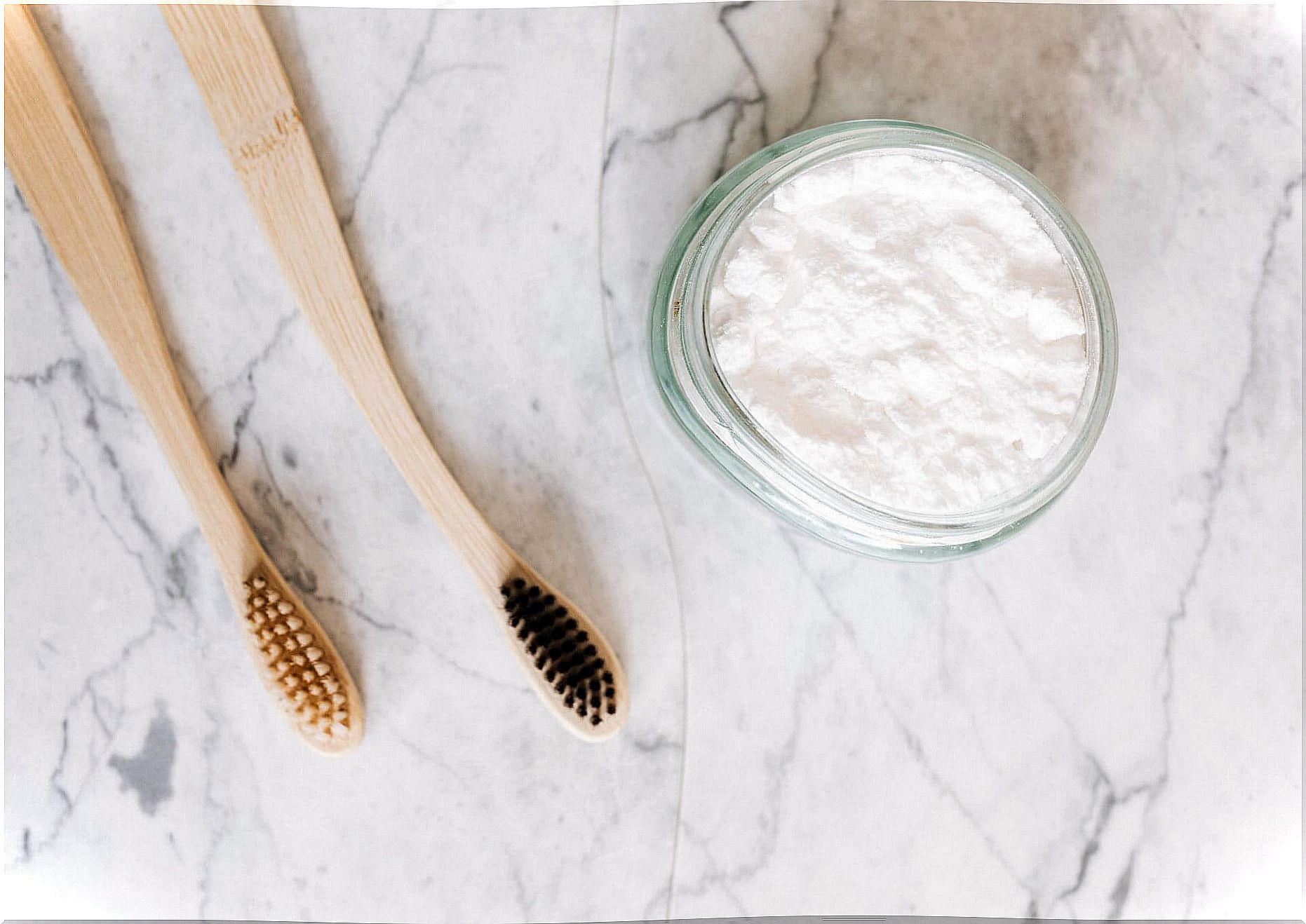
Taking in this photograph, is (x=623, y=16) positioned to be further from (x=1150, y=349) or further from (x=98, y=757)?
(x=98, y=757)

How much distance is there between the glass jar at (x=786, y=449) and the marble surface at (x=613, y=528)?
0.06m

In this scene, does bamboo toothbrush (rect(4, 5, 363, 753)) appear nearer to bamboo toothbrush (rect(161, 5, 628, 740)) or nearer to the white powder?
bamboo toothbrush (rect(161, 5, 628, 740))

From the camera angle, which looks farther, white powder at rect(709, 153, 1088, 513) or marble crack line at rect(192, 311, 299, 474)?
marble crack line at rect(192, 311, 299, 474)

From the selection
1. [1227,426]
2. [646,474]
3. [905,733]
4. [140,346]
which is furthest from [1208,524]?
[140,346]

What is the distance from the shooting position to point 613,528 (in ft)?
1.52

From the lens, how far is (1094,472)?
474 mm

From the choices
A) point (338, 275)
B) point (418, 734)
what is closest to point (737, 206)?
point (338, 275)

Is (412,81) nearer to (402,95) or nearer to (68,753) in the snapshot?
(402,95)

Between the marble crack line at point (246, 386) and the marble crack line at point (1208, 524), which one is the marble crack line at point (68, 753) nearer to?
the marble crack line at point (246, 386)

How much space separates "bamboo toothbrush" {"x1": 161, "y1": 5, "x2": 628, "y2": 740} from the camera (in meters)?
0.43

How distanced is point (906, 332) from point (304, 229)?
0.30 meters

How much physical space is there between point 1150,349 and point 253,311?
0.49m

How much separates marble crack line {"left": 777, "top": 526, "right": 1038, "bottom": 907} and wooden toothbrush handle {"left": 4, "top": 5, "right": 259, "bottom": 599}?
30cm

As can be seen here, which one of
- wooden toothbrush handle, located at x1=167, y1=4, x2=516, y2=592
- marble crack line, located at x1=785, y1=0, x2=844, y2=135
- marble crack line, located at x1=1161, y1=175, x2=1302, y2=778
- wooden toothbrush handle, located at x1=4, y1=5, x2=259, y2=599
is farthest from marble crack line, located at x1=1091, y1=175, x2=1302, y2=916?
wooden toothbrush handle, located at x1=4, y1=5, x2=259, y2=599
